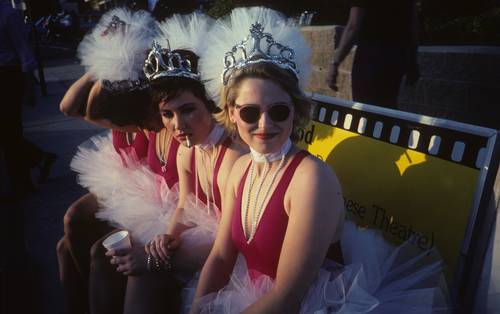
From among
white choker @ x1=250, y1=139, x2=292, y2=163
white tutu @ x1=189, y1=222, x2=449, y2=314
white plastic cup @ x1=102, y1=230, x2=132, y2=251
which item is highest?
white choker @ x1=250, y1=139, x2=292, y2=163

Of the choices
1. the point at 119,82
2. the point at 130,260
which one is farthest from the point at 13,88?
the point at 130,260

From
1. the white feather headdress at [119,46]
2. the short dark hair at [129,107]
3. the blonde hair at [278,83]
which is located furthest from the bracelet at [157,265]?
the white feather headdress at [119,46]

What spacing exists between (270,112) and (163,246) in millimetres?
811

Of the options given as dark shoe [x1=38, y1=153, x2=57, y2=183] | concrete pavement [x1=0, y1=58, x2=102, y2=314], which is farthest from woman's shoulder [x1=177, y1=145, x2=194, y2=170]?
dark shoe [x1=38, y1=153, x2=57, y2=183]

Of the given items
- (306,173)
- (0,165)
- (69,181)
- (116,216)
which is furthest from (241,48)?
(0,165)

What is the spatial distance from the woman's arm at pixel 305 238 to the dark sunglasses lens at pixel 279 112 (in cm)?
23

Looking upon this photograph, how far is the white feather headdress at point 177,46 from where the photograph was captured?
2122 millimetres

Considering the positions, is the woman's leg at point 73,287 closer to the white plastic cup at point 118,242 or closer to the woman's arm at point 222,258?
the white plastic cup at point 118,242

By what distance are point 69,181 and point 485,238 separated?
14.9ft

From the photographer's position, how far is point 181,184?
228 centimetres

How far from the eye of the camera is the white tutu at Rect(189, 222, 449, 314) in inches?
59.2

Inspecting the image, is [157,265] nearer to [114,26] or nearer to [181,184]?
[181,184]

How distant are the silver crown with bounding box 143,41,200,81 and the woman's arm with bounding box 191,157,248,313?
22.9 inches

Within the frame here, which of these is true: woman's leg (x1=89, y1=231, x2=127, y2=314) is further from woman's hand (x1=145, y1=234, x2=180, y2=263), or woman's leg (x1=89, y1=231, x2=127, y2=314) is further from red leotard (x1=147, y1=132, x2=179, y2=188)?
red leotard (x1=147, y1=132, x2=179, y2=188)
